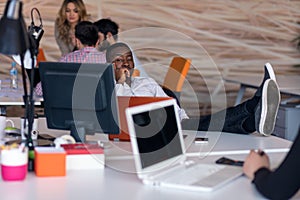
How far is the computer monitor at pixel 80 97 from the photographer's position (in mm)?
2453

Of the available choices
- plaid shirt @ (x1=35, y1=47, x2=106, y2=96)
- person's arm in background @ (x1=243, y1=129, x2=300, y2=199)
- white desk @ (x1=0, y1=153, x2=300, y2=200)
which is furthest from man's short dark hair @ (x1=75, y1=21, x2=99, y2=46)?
person's arm in background @ (x1=243, y1=129, x2=300, y2=199)

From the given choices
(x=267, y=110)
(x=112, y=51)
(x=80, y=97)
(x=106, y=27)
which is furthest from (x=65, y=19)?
(x=80, y=97)

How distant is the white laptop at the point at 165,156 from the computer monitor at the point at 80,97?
0.29 metres

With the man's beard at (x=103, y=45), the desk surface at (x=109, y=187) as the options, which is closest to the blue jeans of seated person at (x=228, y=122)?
the desk surface at (x=109, y=187)

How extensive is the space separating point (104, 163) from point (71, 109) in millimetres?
342

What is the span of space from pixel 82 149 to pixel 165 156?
323 millimetres

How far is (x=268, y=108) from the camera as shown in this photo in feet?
10.2

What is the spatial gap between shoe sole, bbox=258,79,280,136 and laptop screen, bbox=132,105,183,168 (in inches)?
32.8

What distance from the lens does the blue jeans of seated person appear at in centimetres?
316

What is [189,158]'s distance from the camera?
247 cm

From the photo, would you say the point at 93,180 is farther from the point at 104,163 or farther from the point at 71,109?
the point at 71,109

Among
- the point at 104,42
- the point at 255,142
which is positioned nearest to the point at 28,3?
the point at 104,42

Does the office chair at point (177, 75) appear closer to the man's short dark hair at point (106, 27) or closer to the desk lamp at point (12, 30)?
the man's short dark hair at point (106, 27)

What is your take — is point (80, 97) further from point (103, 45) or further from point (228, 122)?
point (103, 45)
